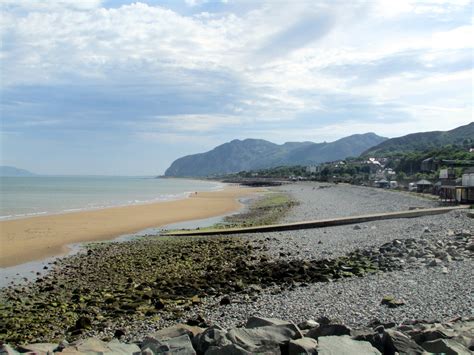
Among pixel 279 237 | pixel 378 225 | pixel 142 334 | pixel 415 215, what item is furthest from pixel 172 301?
pixel 415 215

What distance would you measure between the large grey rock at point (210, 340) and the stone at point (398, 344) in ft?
6.27

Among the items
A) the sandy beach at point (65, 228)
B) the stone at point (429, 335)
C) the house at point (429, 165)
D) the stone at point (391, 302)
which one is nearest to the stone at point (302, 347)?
the stone at point (429, 335)

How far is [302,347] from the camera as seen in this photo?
5551 mm

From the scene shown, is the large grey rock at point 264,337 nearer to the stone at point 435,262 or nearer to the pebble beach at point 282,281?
the pebble beach at point 282,281

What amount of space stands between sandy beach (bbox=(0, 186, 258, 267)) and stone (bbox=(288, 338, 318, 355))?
44.8 ft

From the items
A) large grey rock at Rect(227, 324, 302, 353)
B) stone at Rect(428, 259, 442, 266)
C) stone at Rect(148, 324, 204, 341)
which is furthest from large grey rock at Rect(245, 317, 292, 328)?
stone at Rect(428, 259, 442, 266)

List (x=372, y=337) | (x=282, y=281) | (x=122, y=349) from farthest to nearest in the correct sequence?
(x=282, y=281)
(x=122, y=349)
(x=372, y=337)

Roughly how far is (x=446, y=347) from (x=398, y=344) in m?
0.53

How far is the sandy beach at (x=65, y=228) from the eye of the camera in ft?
62.4

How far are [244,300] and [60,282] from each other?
618cm

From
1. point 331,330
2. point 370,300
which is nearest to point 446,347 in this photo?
point 331,330

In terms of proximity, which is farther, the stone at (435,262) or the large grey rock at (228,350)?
the stone at (435,262)

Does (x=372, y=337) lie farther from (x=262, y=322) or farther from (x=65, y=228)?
(x=65, y=228)

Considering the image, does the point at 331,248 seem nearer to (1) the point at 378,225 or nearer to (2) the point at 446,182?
(1) the point at 378,225
